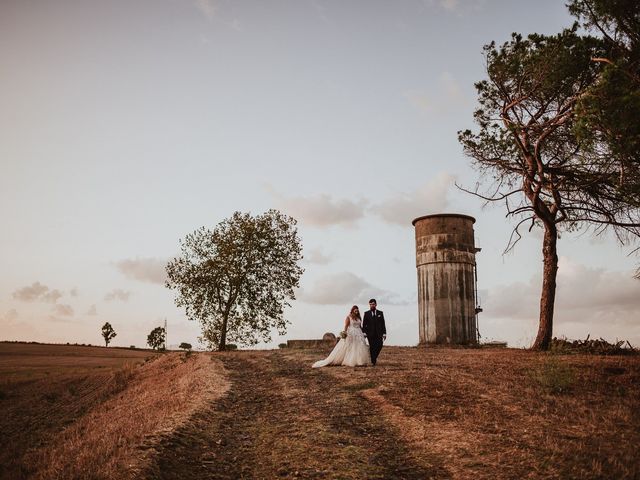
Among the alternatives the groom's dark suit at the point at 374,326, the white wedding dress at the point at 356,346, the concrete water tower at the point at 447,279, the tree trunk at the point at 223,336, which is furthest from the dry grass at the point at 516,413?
the tree trunk at the point at 223,336

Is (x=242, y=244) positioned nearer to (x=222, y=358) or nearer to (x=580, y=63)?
(x=222, y=358)

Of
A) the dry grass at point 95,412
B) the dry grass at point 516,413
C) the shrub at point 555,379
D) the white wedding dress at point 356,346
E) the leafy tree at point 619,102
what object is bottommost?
the dry grass at point 95,412

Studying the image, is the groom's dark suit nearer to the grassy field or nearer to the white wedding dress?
the white wedding dress

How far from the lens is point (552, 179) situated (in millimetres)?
22781

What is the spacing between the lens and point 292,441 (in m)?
9.81

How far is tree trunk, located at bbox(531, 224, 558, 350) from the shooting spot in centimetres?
2244

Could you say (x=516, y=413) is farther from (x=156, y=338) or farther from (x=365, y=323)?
(x=156, y=338)

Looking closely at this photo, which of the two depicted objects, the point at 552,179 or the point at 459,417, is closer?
the point at 459,417

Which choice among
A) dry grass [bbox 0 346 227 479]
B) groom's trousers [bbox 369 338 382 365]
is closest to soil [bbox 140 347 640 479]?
dry grass [bbox 0 346 227 479]

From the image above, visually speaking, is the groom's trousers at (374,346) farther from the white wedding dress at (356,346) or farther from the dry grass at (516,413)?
the dry grass at (516,413)

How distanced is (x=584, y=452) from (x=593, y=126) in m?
10.1

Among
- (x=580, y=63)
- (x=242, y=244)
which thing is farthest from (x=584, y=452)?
(x=242, y=244)

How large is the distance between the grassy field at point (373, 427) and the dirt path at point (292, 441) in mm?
34

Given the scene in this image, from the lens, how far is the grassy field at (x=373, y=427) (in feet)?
27.5
